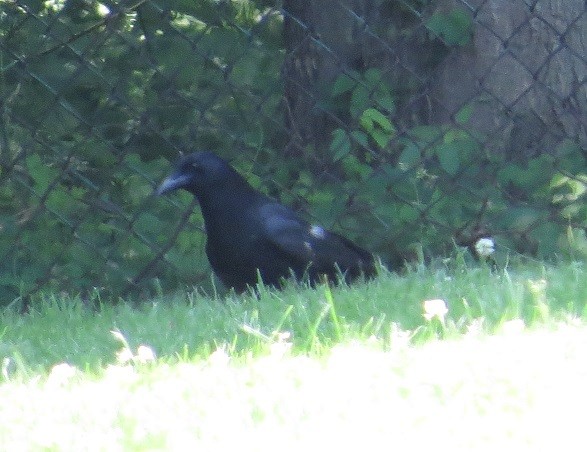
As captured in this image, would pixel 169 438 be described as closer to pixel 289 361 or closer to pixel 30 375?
pixel 289 361

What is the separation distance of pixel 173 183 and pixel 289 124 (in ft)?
2.28

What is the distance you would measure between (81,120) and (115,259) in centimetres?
60

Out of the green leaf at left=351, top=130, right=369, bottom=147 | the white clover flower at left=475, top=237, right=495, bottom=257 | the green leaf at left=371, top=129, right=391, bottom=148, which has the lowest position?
the white clover flower at left=475, top=237, right=495, bottom=257

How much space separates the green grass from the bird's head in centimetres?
130

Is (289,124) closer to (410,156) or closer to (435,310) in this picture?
(410,156)

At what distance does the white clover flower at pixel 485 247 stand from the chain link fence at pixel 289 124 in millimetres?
49

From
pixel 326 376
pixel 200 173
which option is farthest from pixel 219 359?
pixel 200 173

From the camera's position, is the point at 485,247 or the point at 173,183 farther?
the point at 173,183

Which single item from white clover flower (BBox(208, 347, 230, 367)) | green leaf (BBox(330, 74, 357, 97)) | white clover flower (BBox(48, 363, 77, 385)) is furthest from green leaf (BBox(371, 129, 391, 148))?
white clover flower (BBox(48, 363, 77, 385))

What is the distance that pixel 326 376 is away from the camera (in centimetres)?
240

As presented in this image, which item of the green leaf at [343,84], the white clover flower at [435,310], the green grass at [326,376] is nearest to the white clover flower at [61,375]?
the green grass at [326,376]

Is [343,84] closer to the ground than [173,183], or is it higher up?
higher up

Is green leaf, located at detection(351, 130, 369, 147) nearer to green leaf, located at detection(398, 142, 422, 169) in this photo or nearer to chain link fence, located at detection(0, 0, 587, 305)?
chain link fence, located at detection(0, 0, 587, 305)

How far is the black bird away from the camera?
4.57 metres
